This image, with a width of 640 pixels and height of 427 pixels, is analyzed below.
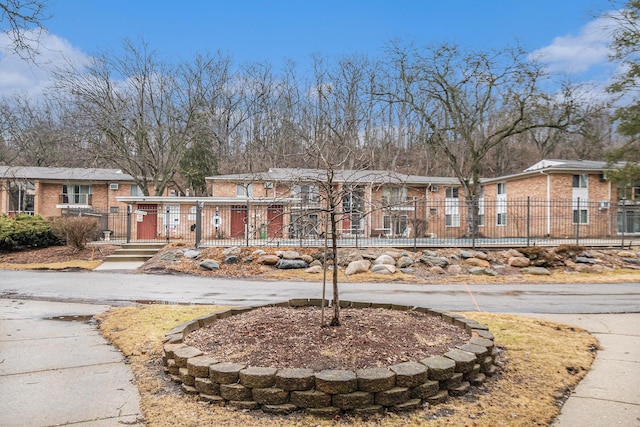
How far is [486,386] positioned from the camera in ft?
12.9

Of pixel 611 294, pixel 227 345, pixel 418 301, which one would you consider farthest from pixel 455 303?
pixel 227 345

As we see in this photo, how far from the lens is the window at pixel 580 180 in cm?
2620

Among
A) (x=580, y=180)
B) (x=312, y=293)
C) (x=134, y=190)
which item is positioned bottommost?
(x=312, y=293)

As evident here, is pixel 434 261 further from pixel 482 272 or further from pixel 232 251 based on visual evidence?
pixel 232 251

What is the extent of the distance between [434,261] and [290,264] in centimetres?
507

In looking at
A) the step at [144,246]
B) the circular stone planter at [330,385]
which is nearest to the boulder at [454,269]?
the circular stone planter at [330,385]

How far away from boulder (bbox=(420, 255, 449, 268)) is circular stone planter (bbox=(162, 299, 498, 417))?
10.5m

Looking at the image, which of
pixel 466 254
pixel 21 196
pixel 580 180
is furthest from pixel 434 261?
pixel 21 196

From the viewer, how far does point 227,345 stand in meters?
4.41

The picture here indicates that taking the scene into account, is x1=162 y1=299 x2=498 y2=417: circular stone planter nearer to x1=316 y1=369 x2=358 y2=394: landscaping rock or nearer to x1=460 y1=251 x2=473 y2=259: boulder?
x1=316 y1=369 x2=358 y2=394: landscaping rock

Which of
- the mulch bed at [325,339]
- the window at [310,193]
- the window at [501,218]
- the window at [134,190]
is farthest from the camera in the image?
the window at [134,190]

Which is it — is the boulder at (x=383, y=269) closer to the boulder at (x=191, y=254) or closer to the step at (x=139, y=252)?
the boulder at (x=191, y=254)

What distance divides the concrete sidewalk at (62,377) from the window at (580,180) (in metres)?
28.4

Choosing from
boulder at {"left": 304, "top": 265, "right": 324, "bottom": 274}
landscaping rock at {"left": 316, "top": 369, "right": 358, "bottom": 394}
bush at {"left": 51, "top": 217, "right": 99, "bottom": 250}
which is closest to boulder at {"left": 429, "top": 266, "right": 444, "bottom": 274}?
boulder at {"left": 304, "top": 265, "right": 324, "bottom": 274}
